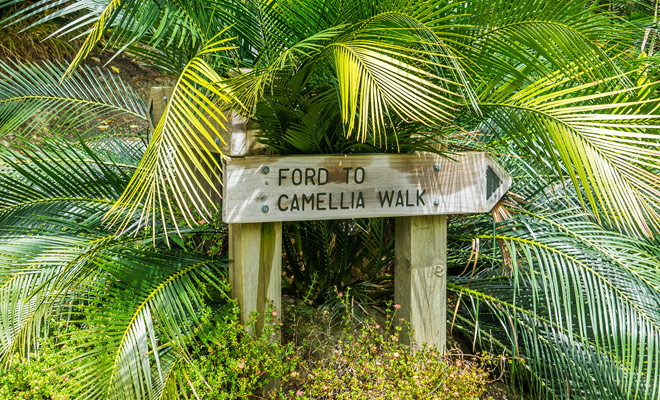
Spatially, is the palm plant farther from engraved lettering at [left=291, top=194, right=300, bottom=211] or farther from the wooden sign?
engraved lettering at [left=291, top=194, right=300, bottom=211]

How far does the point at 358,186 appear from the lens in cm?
223

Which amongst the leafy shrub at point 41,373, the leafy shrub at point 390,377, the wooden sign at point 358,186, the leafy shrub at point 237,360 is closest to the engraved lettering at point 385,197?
the wooden sign at point 358,186

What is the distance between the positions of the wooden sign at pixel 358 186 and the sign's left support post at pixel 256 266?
0.36 feet

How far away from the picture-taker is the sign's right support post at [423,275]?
242 cm

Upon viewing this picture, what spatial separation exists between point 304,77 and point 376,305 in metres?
1.20

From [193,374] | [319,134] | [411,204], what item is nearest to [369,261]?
[411,204]

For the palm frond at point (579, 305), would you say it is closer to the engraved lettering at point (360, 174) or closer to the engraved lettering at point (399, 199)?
the engraved lettering at point (399, 199)

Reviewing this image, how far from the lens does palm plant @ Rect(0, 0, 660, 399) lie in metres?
1.89

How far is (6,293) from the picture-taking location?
2076mm

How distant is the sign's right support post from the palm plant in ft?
0.55

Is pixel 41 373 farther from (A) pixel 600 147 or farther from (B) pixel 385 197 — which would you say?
(A) pixel 600 147

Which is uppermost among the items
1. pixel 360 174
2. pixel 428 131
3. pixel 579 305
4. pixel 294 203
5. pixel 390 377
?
pixel 428 131

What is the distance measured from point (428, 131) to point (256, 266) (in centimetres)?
82

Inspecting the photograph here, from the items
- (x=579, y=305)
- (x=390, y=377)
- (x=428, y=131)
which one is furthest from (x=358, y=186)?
(x=579, y=305)
